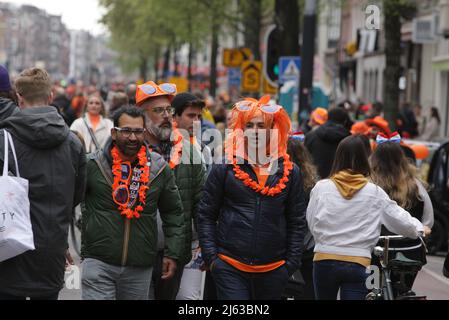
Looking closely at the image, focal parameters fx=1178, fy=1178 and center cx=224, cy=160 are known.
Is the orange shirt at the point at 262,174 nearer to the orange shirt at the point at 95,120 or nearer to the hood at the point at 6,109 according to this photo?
the hood at the point at 6,109

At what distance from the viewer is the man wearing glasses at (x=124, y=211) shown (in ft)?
21.2

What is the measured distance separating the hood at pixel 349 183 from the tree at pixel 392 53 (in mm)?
16846

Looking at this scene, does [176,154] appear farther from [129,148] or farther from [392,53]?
[392,53]

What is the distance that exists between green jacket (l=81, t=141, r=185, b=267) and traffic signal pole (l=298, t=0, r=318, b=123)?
48.0ft

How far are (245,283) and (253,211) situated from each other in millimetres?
396

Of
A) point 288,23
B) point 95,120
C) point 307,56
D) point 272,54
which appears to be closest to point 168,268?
point 95,120

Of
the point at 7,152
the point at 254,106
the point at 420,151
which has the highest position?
the point at 254,106

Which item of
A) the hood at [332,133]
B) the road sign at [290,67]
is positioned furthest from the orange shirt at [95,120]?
the road sign at [290,67]

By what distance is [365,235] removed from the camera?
7078mm

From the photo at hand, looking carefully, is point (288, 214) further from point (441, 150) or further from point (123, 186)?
point (441, 150)

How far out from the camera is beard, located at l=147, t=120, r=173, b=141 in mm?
7301

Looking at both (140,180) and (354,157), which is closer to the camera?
(140,180)

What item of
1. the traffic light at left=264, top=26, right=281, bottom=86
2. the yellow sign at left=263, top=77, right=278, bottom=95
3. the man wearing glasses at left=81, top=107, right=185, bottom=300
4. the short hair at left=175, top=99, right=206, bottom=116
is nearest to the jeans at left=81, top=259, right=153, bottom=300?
the man wearing glasses at left=81, top=107, right=185, bottom=300

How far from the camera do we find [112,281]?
6520 mm
